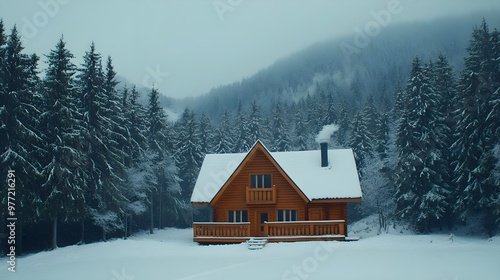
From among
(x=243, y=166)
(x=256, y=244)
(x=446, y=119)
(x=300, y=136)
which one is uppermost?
(x=300, y=136)

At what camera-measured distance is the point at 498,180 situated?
83.5 feet

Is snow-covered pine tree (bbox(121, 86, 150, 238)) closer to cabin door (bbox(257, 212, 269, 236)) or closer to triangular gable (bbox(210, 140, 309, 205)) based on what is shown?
triangular gable (bbox(210, 140, 309, 205))

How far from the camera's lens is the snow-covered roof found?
28750 millimetres

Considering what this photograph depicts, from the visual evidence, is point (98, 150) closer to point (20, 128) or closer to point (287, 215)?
point (20, 128)

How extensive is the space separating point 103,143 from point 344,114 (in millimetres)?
48708

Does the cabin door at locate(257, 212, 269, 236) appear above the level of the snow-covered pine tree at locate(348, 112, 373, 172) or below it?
below

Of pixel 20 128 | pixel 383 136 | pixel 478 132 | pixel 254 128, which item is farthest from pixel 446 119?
pixel 20 128

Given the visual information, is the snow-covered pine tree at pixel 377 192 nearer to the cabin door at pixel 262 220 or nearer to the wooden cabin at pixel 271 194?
the wooden cabin at pixel 271 194

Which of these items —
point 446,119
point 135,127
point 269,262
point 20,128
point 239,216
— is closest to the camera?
point 269,262

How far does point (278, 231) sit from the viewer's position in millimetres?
26281

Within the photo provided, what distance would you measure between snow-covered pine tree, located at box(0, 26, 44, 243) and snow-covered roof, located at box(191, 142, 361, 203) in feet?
35.3

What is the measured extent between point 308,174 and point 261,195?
430 centimetres

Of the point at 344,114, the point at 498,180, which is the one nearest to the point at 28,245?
the point at 498,180

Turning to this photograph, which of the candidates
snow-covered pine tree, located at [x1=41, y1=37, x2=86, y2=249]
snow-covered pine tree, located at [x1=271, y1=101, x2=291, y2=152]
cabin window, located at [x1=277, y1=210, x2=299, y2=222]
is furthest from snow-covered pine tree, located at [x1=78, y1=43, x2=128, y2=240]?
snow-covered pine tree, located at [x1=271, y1=101, x2=291, y2=152]
